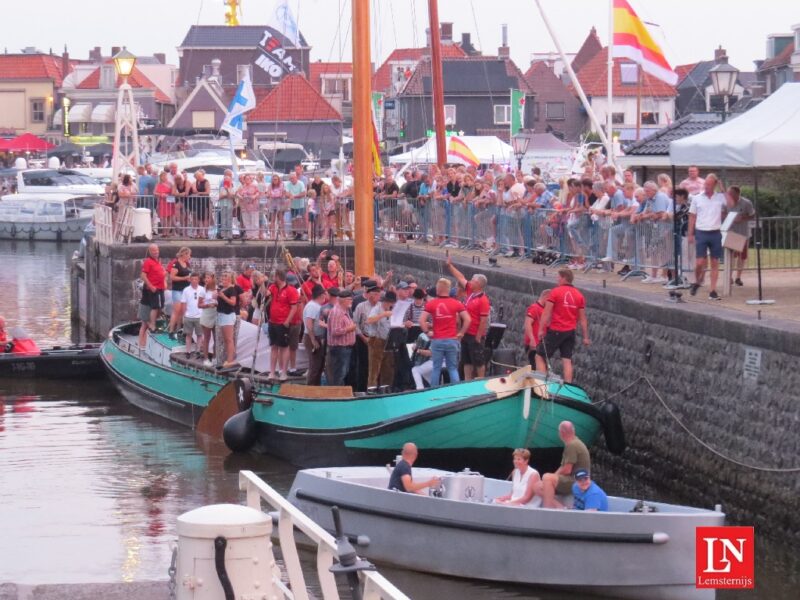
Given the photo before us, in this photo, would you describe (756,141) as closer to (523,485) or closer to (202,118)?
(523,485)

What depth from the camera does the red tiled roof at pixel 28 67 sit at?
389 feet

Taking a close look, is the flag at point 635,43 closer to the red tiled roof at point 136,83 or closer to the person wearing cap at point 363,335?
the person wearing cap at point 363,335

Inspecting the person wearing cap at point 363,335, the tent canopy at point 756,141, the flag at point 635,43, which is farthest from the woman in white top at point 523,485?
the flag at point 635,43

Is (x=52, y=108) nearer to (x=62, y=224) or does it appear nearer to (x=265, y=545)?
(x=62, y=224)

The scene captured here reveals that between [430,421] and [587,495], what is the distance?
367 centimetres

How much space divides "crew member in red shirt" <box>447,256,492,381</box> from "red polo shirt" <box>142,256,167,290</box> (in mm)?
9539

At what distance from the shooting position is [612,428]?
1664cm

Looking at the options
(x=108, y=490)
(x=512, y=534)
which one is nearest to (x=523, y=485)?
(x=512, y=534)

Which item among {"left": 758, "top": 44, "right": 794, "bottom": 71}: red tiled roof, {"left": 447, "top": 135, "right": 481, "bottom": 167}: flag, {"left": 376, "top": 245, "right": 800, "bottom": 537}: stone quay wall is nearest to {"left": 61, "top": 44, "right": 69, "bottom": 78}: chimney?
{"left": 758, "top": 44, "right": 794, "bottom": 71}: red tiled roof

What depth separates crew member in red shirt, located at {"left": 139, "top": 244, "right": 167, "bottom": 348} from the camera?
2634 cm

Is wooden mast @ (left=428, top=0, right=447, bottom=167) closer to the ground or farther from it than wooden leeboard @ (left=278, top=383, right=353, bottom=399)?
farther from it

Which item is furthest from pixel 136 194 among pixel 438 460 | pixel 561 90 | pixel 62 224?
pixel 561 90

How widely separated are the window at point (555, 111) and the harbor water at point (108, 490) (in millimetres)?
64945

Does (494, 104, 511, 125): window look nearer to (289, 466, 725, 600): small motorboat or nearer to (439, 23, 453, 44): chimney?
(439, 23, 453, 44): chimney
